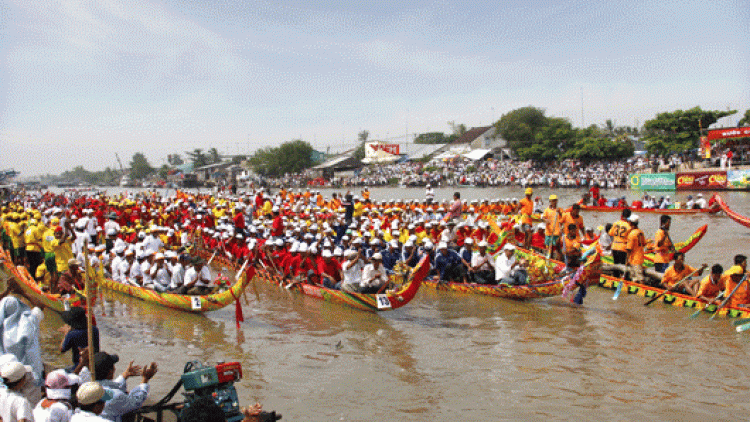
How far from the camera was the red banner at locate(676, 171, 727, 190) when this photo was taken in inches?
1291

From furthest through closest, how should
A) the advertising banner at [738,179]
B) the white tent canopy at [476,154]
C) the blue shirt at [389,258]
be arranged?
1. the white tent canopy at [476,154]
2. the advertising banner at [738,179]
3. the blue shirt at [389,258]

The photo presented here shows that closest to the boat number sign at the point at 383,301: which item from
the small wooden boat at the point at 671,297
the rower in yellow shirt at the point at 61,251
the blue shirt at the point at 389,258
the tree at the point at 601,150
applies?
the blue shirt at the point at 389,258

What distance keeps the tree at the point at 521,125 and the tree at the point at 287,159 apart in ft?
79.8

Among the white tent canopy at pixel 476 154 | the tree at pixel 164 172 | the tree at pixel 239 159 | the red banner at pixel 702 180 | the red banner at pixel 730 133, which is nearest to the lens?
the red banner at pixel 730 133

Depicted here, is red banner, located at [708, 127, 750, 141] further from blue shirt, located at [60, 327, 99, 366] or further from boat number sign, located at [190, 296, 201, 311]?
blue shirt, located at [60, 327, 99, 366]

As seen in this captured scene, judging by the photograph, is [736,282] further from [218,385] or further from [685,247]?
[218,385]

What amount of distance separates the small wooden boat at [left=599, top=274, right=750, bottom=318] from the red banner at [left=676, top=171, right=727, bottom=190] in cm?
2642

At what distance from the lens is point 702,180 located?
110 feet

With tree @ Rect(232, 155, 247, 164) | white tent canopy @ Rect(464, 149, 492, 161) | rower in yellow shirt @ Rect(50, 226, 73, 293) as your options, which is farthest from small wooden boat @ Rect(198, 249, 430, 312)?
tree @ Rect(232, 155, 247, 164)

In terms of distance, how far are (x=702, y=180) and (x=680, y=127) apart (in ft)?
25.4

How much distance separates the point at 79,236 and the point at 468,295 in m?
8.54

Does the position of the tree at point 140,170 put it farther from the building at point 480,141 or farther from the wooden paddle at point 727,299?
the wooden paddle at point 727,299

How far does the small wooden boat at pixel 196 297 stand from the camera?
8938mm

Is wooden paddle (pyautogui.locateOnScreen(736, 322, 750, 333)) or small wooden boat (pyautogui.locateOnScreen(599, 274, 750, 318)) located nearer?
wooden paddle (pyautogui.locateOnScreen(736, 322, 750, 333))
